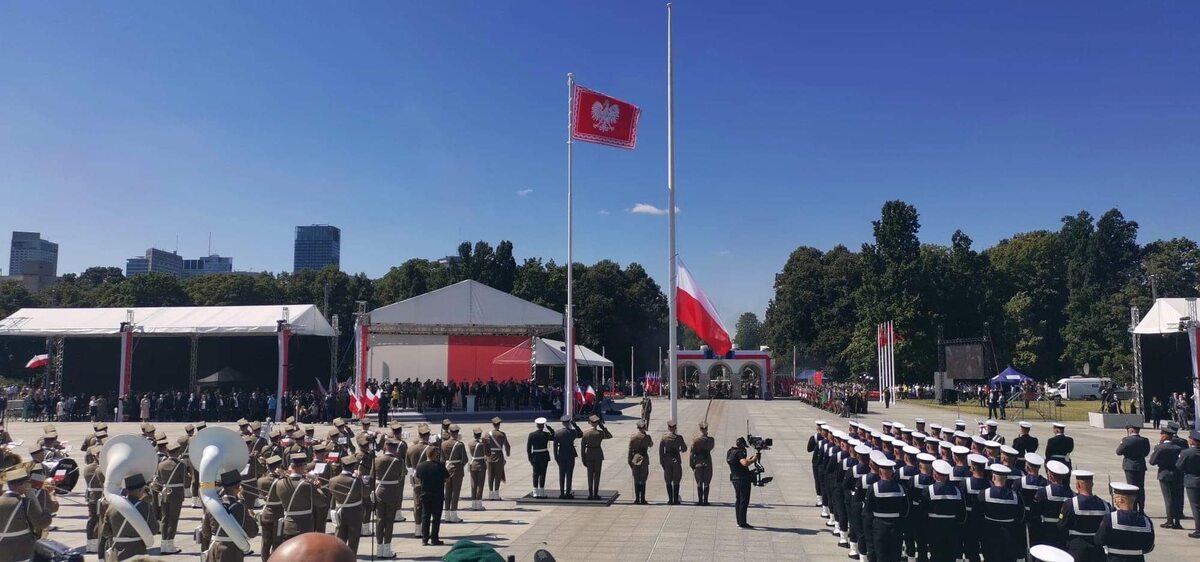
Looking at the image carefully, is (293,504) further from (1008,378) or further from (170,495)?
(1008,378)

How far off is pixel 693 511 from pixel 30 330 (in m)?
39.9

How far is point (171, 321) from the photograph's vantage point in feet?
133

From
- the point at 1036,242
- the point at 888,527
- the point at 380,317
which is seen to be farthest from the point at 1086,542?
the point at 1036,242

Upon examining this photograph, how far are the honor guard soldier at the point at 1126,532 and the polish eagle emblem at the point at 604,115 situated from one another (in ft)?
50.4

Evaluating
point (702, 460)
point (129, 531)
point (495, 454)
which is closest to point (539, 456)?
point (495, 454)

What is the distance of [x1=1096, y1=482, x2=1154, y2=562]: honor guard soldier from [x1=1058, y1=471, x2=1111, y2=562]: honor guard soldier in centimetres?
27

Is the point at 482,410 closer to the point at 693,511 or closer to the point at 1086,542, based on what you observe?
the point at 693,511

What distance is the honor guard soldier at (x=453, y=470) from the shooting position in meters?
14.4

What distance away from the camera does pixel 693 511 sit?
15.1 m

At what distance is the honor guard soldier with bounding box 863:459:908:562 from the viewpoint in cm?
942

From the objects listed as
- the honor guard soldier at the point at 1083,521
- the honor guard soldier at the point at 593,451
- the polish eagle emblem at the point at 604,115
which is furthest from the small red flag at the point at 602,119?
the honor guard soldier at the point at 1083,521

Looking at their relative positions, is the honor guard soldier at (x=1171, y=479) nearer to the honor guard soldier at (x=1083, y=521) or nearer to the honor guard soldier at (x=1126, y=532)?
the honor guard soldier at (x=1083, y=521)

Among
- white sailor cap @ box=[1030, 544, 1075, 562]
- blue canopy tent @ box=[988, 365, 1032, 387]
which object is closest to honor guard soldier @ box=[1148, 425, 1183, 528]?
white sailor cap @ box=[1030, 544, 1075, 562]

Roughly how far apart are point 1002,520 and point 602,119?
14482 mm
